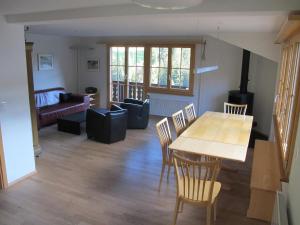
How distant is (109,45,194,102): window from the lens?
715 cm

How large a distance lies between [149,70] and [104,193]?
4741mm

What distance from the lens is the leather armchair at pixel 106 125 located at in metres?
5.23

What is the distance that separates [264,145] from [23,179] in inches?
144

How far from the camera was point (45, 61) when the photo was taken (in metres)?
7.46

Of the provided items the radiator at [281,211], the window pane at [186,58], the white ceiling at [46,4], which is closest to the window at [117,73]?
the window pane at [186,58]

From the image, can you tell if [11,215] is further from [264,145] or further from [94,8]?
[264,145]

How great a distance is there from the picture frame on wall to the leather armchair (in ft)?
10.8

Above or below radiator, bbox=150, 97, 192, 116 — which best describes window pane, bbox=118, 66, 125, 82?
above

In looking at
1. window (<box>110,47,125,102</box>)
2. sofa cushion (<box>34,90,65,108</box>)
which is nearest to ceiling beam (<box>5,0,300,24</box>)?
sofa cushion (<box>34,90,65,108</box>)

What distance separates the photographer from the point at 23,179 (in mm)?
3789

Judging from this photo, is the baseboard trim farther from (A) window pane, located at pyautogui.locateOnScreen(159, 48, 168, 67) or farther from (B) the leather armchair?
(A) window pane, located at pyautogui.locateOnScreen(159, 48, 168, 67)

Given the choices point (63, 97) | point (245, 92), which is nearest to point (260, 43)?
point (245, 92)

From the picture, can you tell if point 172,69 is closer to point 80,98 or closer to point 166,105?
point 166,105

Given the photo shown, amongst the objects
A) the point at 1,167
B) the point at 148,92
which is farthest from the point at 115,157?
the point at 148,92
